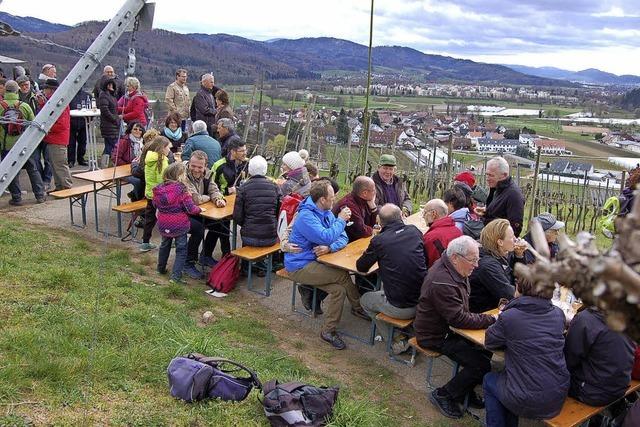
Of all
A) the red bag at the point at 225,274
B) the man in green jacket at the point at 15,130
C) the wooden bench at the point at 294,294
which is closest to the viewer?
the wooden bench at the point at 294,294

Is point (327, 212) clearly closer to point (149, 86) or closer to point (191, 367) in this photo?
point (191, 367)

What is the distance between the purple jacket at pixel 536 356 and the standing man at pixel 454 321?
0.57m

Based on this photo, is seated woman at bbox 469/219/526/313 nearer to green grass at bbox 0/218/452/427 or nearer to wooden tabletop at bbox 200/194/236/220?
green grass at bbox 0/218/452/427

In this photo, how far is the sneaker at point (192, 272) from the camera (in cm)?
642

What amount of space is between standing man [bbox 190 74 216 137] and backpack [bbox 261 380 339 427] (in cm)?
606

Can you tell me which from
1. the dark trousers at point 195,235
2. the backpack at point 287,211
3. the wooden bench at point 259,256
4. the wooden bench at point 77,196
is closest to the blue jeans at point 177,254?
the dark trousers at point 195,235

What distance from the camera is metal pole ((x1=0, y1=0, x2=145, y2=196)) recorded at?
300 centimetres

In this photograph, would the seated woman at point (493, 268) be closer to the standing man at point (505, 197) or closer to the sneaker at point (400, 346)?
the sneaker at point (400, 346)

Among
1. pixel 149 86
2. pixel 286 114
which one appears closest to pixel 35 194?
pixel 149 86

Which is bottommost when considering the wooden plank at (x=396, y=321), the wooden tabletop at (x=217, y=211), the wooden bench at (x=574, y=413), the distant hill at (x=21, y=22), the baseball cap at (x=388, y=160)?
the wooden bench at (x=574, y=413)

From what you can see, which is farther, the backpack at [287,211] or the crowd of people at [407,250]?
the backpack at [287,211]

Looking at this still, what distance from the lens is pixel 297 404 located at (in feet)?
11.6

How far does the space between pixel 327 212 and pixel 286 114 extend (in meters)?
11.8

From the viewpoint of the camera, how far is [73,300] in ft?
16.1
